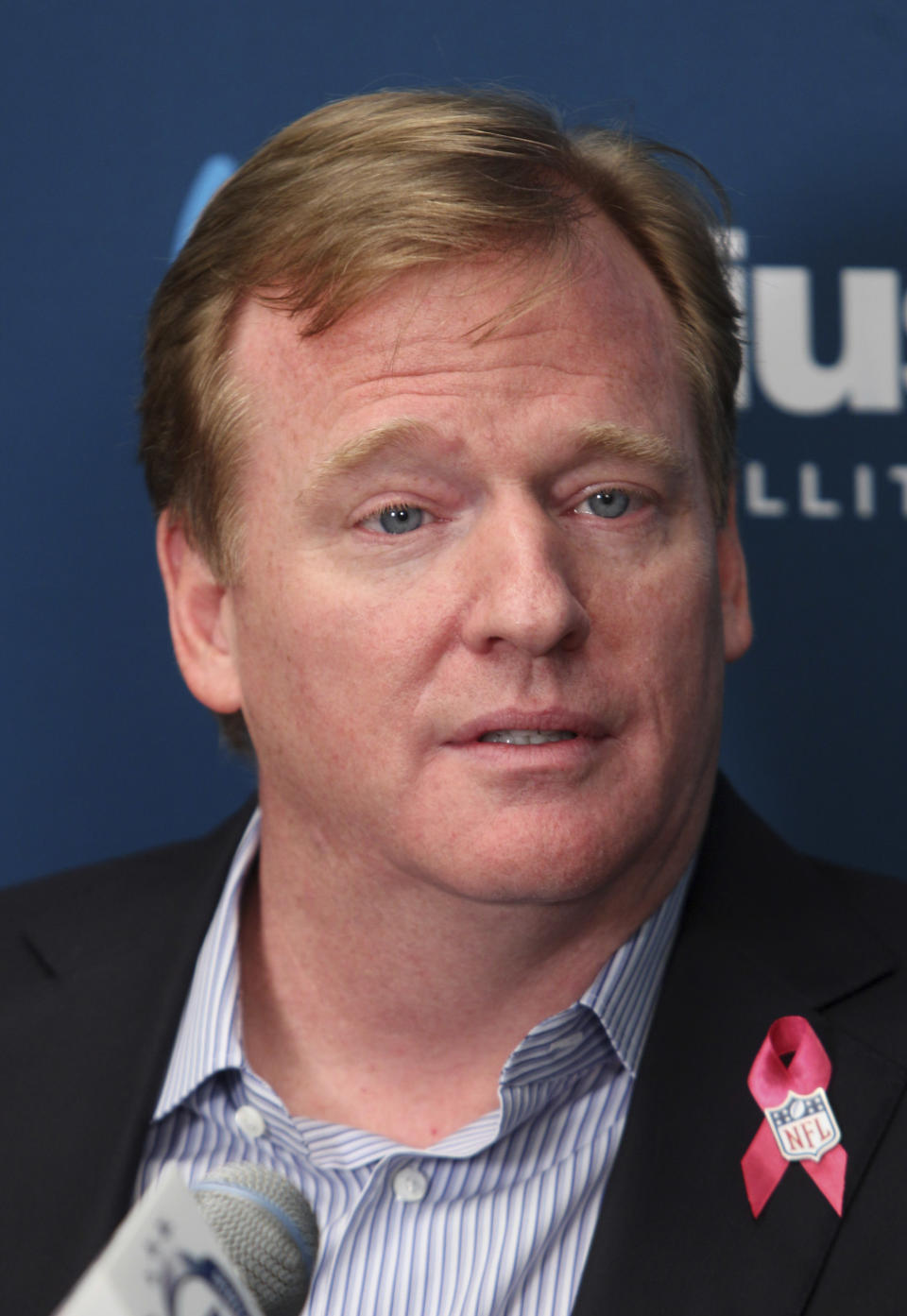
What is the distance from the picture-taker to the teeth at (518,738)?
5.55ft

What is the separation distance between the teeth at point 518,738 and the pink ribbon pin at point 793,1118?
41 cm

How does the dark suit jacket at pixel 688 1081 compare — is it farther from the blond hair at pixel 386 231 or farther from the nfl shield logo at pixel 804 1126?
the blond hair at pixel 386 231

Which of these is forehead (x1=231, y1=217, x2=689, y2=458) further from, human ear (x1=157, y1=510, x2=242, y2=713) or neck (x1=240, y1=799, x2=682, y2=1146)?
neck (x1=240, y1=799, x2=682, y2=1146)

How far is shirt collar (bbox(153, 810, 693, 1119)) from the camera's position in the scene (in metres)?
1.81

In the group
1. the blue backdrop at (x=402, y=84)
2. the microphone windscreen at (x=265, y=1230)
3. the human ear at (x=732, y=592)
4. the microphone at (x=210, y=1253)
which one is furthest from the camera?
the blue backdrop at (x=402, y=84)

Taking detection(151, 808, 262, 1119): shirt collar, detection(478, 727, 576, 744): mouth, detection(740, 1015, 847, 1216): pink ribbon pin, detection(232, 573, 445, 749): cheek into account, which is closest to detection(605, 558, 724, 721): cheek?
detection(478, 727, 576, 744): mouth

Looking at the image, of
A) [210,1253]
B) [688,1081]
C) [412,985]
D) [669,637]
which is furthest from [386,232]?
[210,1253]

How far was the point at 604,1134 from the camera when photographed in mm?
1806

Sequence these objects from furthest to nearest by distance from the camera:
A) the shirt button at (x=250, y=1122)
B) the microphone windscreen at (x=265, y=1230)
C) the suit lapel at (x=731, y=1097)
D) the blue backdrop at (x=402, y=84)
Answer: the blue backdrop at (x=402, y=84) → the shirt button at (x=250, y=1122) → the suit lapel at (x=731, y=1097) → the microphone windscreen at (x=265, y=1230)

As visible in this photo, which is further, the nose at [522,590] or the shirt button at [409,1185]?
the shirt button at [409,1185]

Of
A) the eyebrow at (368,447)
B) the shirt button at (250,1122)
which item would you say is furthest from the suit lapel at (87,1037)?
the eyebrow at (368,447)

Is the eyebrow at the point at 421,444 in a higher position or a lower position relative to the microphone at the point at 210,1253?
higher

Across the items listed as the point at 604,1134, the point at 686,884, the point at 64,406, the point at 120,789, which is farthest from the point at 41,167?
the point at 604,1134

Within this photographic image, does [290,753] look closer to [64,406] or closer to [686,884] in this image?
[686,884]
